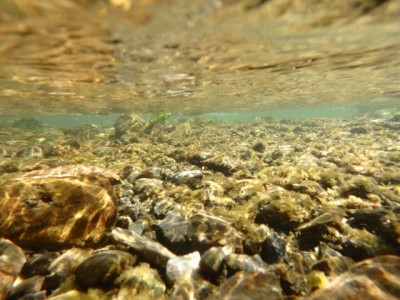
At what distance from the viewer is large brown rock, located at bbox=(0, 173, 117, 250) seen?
13.1 ft

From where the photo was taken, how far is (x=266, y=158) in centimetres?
1116

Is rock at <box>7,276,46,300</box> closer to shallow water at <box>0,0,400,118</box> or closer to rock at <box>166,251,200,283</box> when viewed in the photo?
rock at <box>166,251,200,283</box>

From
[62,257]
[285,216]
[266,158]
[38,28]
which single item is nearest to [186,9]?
[38,28]

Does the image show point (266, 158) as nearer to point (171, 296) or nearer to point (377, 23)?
point (377, 23)

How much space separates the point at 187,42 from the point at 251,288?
6.92 metres

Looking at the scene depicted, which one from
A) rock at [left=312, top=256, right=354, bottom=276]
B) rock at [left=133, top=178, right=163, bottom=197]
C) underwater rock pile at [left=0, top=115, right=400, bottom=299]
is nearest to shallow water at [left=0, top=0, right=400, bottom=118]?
underwater rock pile at [left=0, top=115, right=400, bottom=299]

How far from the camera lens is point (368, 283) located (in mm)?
2771

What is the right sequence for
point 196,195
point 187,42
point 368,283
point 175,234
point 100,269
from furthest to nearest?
1. point 187,42
2. point 196,195
3. point 175,234
4. point 100,269
5. point 368,283

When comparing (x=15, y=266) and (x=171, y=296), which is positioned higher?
(x=15, y=266)

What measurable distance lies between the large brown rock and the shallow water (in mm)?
3663

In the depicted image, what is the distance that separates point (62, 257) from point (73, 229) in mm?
639

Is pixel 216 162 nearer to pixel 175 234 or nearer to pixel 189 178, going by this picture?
pixel 189 178

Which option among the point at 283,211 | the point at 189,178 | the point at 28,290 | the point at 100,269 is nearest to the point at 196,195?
the point at 189,178

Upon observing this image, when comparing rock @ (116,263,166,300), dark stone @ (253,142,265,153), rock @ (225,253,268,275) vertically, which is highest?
dark stone @ (253,142,265,153)
